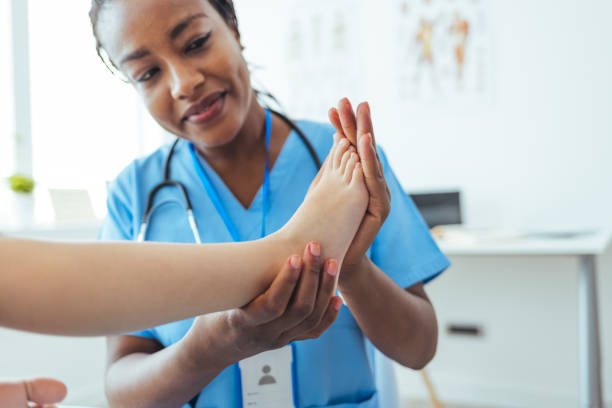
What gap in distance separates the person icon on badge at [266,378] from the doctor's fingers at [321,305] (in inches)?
3.8

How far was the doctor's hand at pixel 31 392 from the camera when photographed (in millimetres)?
335

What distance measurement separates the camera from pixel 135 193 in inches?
30.8

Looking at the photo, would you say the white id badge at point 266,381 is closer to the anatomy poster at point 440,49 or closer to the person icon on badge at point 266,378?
the person icon on badge at point 266,378

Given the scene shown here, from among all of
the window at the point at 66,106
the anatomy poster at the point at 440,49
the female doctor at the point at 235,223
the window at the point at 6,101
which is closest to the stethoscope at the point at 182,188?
the female doctor at the point at 235,223

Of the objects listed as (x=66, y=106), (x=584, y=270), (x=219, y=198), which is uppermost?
(x=66, y=106)

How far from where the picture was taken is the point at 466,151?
6.98 feet

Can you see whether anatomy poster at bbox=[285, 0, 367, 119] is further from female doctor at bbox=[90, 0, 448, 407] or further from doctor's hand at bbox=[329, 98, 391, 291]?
doctor's hand at bbox=[329, 98, 391, 291]

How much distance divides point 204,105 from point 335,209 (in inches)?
10.2

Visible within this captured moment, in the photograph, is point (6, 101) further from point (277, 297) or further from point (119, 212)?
point (277, 297)

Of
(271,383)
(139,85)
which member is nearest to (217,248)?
(271,383)

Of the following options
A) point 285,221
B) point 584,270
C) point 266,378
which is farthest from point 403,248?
point 584,270

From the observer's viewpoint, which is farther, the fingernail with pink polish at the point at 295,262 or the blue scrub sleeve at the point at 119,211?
the blue scrub sleeve at the point at 119,211

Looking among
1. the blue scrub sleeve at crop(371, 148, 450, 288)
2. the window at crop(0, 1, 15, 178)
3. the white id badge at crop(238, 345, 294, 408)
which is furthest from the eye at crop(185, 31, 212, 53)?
the window at crop(0, 1, 15, 178)

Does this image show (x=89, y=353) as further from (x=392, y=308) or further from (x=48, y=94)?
(x=392, y=308)
